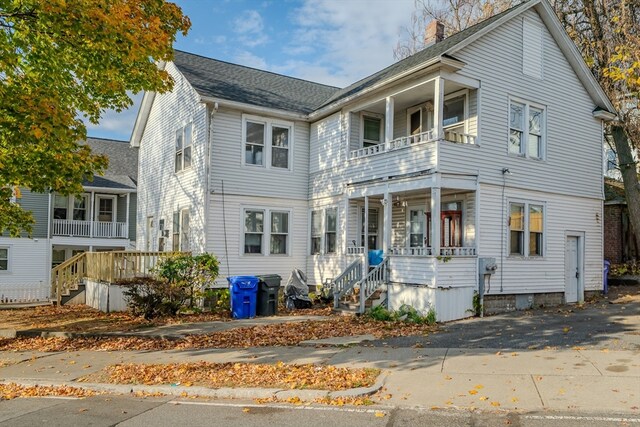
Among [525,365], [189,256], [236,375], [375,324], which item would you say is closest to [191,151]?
[189,256]

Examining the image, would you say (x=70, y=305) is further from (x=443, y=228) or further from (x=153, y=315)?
(x=443, y=228)

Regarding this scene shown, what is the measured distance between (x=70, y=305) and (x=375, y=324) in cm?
1365

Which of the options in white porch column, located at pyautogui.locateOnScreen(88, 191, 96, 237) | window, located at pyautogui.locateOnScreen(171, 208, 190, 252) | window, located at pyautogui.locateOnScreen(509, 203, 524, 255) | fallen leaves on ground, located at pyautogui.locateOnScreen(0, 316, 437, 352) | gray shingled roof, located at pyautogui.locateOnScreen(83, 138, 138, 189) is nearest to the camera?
fallen leaves on ground, located at pyautogui.locateOnScreen(0, 316, 437, 352)

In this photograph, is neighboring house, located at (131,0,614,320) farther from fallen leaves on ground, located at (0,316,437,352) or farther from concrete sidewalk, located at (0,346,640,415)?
concrete sidewalk, located at (0,346,640,415)

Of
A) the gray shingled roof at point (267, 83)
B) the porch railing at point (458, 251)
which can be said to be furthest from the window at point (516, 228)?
the gray shingled roof at point (267, 83)

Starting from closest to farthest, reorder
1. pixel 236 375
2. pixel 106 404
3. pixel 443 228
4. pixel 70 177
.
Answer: pixel 106 404 < pixel 236 375 < pixel 70 177 < pixel 443 228

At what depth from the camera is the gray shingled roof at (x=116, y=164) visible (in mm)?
30734

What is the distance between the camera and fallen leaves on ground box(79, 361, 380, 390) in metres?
7.62

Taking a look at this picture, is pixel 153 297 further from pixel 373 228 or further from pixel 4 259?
pixel 4 259

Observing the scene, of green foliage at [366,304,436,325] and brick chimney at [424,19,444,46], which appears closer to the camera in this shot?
green foliage at [366,304,436,325]

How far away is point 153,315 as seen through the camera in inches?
569

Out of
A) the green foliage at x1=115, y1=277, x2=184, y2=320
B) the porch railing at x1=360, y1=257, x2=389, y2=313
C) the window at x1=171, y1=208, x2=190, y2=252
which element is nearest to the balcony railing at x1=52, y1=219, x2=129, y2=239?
the window at x1=171, y1=208, x2=190, y2=252

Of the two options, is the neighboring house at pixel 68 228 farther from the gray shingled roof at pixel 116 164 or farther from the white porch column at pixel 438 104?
the white porch column at pixel 438 104

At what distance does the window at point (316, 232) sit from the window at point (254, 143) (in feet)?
9.35
